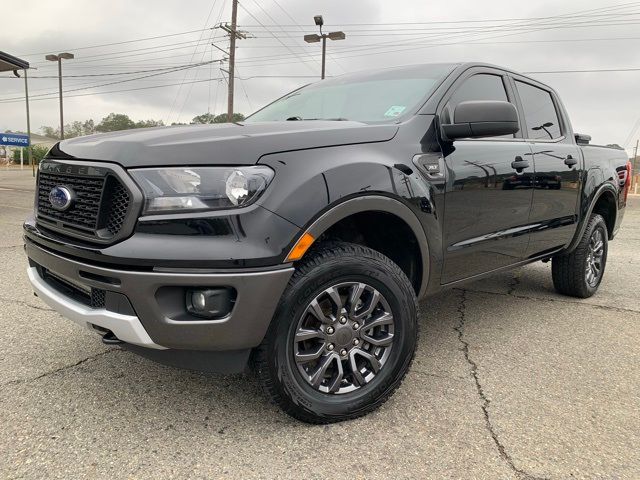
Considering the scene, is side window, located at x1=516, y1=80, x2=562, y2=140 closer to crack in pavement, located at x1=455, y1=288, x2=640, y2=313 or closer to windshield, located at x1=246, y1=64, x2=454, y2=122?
windshield, located at x1=246, y1=64, x2=454, y2=122

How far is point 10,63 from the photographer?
11703 mm

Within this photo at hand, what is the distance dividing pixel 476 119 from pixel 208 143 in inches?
55.9

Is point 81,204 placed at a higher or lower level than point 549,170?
lower

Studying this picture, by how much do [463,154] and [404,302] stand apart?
1007 mm

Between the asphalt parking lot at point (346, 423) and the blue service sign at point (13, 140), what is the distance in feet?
58.0

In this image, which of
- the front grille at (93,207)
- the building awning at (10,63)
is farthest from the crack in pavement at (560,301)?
the building awning at (10,63)

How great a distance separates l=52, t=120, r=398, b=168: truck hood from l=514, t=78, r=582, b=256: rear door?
1730mm

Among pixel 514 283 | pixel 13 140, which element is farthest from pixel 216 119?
pixel 13 140

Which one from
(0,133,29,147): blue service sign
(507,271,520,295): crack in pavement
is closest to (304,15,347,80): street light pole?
(0,133,29,147): blue service sign

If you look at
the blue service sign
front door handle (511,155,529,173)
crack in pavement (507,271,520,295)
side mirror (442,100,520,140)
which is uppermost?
the blue service sign

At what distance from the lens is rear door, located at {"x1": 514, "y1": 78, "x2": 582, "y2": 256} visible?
3.63m

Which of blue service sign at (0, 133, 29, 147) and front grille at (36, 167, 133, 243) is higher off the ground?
blue service sign at (0, 133, 29, 147)

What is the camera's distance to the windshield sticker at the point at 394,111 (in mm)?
2846

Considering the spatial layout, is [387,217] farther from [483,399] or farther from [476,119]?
[483,399]
